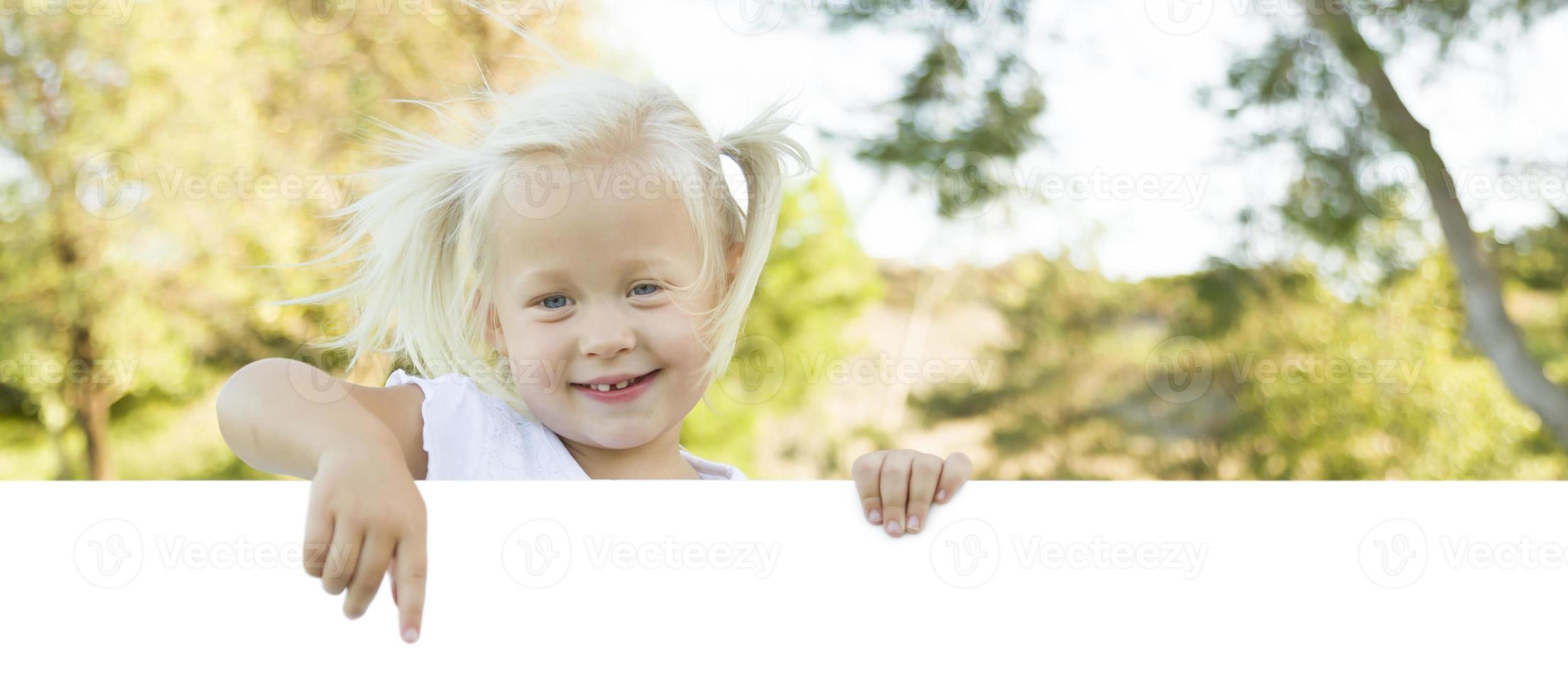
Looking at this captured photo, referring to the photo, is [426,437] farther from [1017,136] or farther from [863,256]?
[863,256]

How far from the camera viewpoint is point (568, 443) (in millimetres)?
1289

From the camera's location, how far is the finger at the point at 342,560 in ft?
1.90

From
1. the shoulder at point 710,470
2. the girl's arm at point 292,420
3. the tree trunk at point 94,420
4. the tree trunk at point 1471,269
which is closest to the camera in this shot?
the girl's arm at point 292,420

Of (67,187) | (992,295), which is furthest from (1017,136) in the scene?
(67,187)

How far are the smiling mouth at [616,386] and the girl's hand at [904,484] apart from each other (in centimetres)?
43

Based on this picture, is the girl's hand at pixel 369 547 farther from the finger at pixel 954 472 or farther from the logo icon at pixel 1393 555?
the logo icon at pixel 1393 555

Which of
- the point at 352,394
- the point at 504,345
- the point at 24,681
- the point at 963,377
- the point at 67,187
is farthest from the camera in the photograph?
the point at 963,377

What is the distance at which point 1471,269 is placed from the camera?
4043 millimetres

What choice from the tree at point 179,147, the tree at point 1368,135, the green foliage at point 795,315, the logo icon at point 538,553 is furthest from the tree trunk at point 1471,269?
the logo icon at point 538,553

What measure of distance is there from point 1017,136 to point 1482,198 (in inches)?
74.1

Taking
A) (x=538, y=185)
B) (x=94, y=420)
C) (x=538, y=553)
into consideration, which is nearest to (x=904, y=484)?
(x=538, y=553)

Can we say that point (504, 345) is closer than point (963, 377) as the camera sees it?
Yes

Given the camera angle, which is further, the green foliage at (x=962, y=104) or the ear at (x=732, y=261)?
the green foliage at (x=962, y=104)

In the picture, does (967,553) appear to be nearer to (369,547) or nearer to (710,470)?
(369,547)
